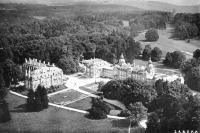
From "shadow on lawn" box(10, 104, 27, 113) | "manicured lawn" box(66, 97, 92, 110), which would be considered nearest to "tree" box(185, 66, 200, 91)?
"manicured lawn" box(66, 97, 92, 110)

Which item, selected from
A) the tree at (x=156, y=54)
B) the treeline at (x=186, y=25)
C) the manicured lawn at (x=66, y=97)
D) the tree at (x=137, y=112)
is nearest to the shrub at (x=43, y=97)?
the manicured lawn at (x=66, y=97)

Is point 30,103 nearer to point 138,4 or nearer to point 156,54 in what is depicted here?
point 138,4

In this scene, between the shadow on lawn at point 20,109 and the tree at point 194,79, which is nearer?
the shadow on lawn at point 20,109

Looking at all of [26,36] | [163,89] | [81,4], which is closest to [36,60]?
[26,36]

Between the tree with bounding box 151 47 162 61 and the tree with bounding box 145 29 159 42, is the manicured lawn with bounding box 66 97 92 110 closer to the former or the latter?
the tree with bounding box 145 29 159 42

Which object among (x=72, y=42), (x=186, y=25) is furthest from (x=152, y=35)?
(x=72, y=42)

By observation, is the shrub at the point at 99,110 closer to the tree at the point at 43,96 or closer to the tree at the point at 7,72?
the tree at the point at 43,96
